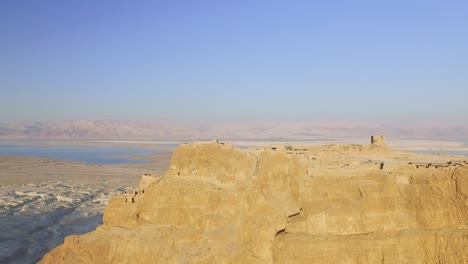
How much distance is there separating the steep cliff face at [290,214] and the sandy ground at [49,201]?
14107 millimetres

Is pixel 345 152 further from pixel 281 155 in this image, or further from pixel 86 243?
pixel 86 243

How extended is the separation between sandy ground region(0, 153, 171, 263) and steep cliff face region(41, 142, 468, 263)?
14107 mm

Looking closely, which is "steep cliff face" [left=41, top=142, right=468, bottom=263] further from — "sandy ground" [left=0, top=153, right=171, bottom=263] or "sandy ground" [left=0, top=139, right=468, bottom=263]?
"sandy ground" [left=0, top=153, right=171, bottom=263]

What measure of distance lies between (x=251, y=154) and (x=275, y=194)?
76.5 inches

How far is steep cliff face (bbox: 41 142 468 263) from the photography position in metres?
12.4

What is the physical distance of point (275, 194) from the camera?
13.8 meters

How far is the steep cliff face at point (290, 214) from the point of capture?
12.4 meters

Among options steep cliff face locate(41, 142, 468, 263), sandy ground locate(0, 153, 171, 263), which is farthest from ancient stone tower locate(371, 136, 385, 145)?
sandy ground locate(0, 153, 171, 263)

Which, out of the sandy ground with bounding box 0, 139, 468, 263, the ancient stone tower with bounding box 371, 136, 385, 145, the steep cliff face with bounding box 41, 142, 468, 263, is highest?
the ancient stone tower with bounding box 371, 136, 385, 145

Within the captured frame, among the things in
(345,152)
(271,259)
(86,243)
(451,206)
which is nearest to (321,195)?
(271,259)

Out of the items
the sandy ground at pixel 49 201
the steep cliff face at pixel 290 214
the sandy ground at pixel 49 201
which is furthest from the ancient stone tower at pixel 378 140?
the sandy ground at pixel 49 201

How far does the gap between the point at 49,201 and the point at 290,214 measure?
1429 inches

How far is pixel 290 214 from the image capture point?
13.3m

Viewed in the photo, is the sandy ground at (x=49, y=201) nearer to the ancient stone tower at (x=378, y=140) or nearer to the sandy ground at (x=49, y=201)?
the sandy ground at (x=49, y=201)
